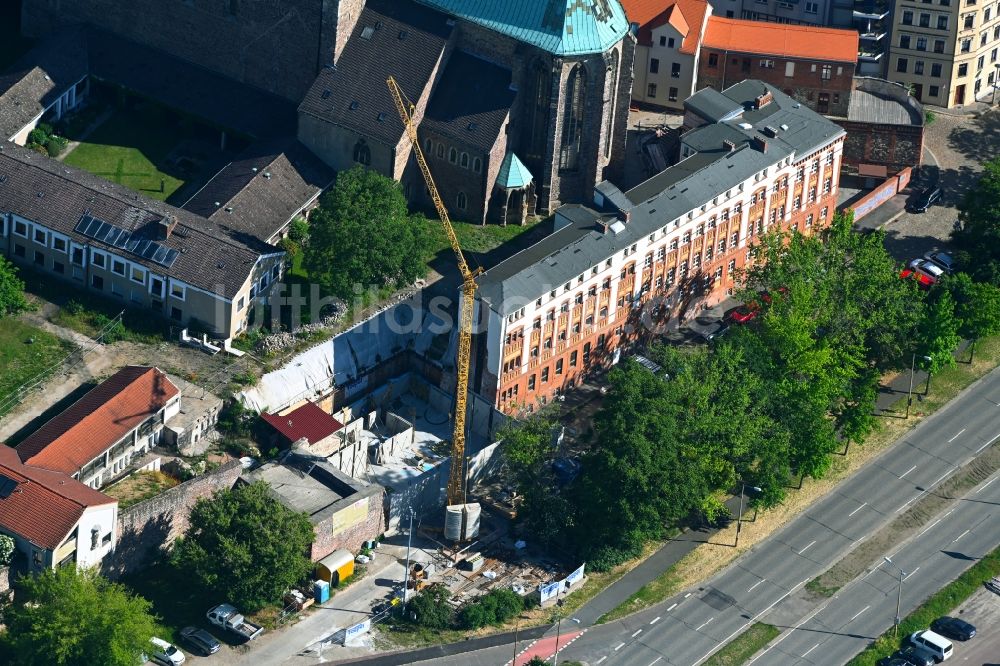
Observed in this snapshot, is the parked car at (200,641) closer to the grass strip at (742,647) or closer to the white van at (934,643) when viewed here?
the grass strip at (742,647)

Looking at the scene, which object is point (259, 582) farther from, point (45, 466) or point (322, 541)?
point (45, 466)

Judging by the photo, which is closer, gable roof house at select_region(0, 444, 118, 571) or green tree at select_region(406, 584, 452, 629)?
gable roof house at select_region(0, 444, 118, 571)

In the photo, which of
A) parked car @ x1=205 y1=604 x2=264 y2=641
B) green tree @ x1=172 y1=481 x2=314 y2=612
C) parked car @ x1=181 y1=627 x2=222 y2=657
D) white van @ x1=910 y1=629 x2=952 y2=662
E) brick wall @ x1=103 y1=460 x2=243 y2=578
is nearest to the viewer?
parked car @ x1=181 y1=627 x2=222 y2=657

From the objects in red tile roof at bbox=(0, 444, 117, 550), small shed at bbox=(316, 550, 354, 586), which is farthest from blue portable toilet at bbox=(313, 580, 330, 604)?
red tile roof at bbox=(0, 444, 117, 550)

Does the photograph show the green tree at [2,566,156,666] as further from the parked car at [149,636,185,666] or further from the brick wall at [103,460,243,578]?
the brick wall at [103,460,243,578]

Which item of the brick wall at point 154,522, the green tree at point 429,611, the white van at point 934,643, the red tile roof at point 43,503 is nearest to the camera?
the red tile roof at point 43,503

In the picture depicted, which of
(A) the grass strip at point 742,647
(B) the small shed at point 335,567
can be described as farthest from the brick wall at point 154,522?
(A) the grass strip at point 742,647
